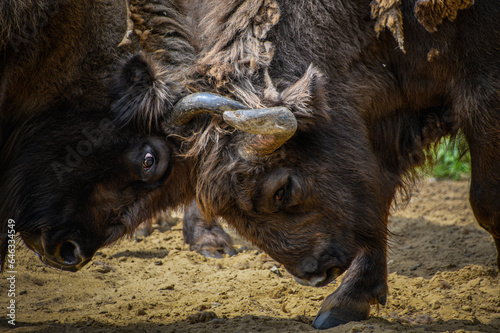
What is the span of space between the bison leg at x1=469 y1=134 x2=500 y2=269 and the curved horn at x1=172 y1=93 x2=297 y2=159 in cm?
142

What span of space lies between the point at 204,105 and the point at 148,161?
1.66ft

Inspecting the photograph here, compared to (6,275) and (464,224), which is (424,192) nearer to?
(464,224)

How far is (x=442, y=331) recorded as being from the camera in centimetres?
345

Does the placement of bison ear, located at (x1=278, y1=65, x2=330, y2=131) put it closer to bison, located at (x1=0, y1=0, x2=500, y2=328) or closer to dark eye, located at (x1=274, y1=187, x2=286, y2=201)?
bison, located at (x1=0, y1=0, x2=500, y2=328)

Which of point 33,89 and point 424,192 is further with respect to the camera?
point 424,192

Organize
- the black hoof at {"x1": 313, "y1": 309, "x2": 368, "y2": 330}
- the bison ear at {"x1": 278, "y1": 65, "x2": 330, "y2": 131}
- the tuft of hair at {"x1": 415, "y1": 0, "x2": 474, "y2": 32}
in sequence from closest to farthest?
the bison ear at {"x1": 278, "y1": 65, "x2": 330, "y2": 131}
the tuft of hair at {"x1": 415, "y1": 0, "x2": 474, "y2": 32}
the black hoof at {"x1": 313, "y1": 309, "x2": 368, "y2": 330}

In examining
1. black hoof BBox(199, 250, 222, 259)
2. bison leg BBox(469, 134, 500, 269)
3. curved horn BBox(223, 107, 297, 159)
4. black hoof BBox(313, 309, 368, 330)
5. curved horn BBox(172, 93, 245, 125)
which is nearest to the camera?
curved horn BBox(223, 107, 297, 159)

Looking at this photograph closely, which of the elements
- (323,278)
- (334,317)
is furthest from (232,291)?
(323,278)

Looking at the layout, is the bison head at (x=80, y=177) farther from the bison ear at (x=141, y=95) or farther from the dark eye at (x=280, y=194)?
the dark eye at (x=280, y=194)

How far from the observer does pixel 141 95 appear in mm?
3451

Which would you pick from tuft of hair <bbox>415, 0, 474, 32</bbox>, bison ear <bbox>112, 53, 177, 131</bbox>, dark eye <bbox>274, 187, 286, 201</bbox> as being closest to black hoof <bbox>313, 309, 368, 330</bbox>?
dark eye <bbox>274, 187, 286, 201</bbox>

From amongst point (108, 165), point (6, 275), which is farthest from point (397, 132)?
point (6, 275)

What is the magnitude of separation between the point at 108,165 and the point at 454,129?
2.35 m

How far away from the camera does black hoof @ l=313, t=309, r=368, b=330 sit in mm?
3820
